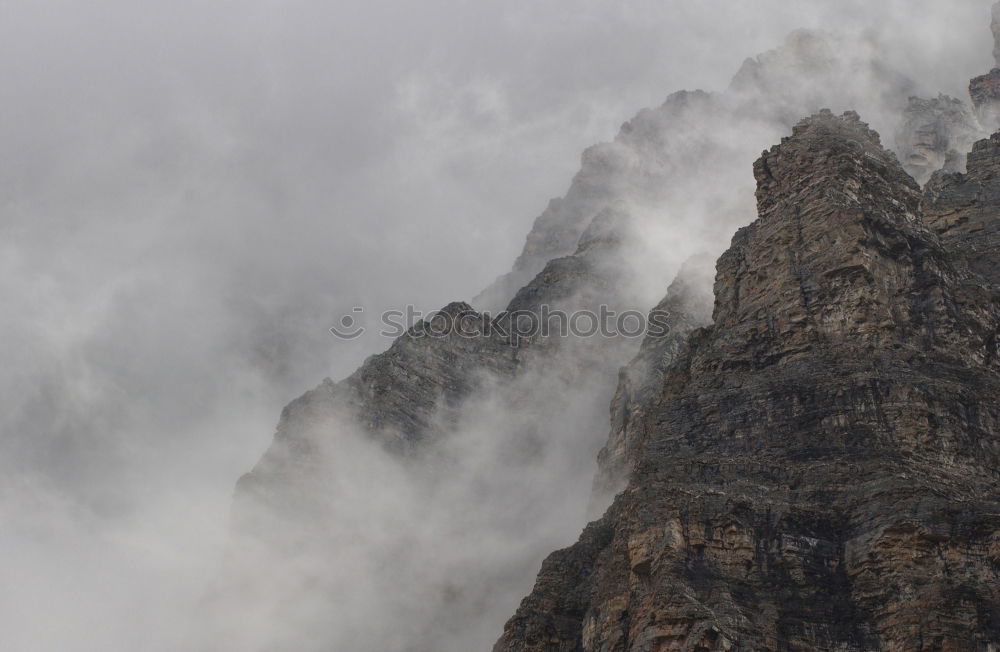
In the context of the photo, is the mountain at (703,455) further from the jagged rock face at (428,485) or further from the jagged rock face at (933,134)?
the jagged rock face at (933,134)

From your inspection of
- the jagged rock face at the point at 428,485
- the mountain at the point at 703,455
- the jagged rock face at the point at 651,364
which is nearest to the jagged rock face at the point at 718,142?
the mountain at the point at 703,455

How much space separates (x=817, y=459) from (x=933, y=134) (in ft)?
336

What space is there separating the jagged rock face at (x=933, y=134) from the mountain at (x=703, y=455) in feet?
1.44

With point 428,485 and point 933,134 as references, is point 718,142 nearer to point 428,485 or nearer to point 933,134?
point 933,134

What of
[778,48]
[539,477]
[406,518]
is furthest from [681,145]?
[406,518]

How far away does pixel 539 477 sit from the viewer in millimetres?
131125

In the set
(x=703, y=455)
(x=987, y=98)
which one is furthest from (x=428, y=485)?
(x=703, y=455)

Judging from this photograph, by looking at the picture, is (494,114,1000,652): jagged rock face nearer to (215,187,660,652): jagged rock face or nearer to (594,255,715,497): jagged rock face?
(594,255,715,497): jagged rock face

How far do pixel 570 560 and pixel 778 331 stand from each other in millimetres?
14502

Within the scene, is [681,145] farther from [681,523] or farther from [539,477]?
[681,523]

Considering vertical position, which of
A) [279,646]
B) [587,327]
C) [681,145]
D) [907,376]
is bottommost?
[907,376]

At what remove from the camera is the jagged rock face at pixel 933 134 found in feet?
429

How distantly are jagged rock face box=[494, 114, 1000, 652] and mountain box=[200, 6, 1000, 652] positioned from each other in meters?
0.12

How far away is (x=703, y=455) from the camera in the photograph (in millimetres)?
48000
